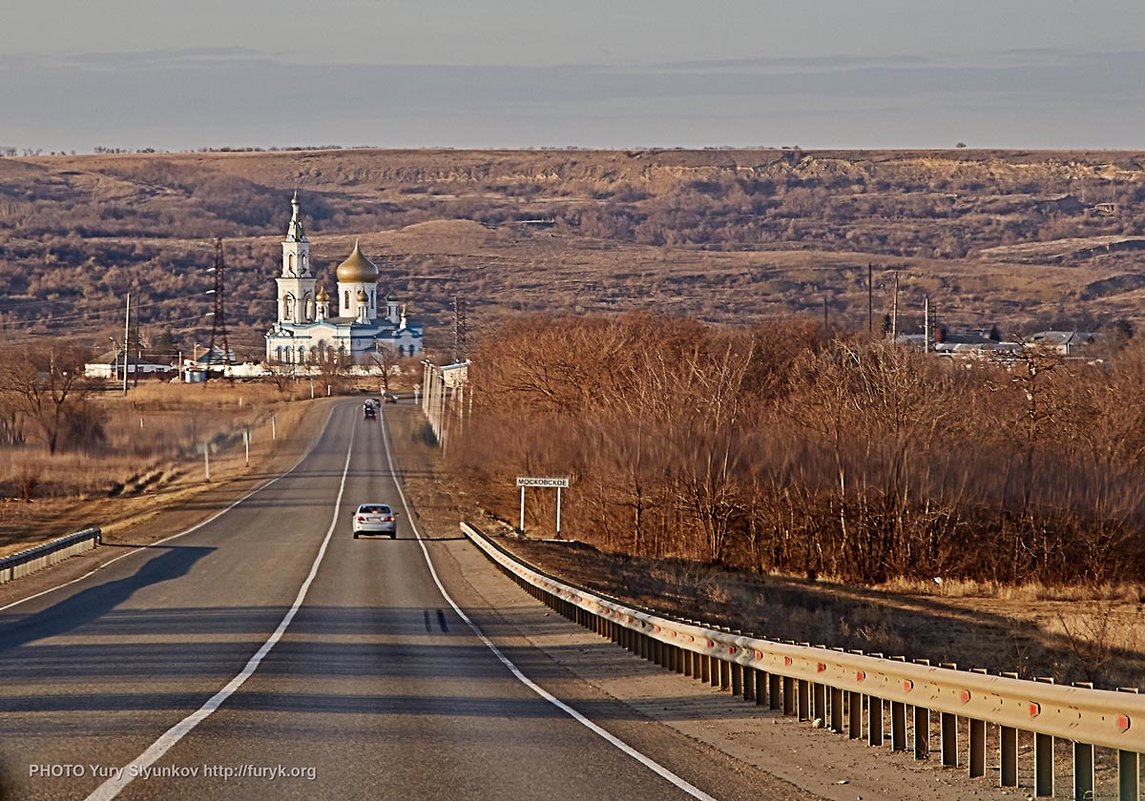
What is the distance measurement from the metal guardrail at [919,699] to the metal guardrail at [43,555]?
1754 cm

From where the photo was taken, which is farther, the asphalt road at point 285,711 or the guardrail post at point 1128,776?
the asphalt road at point 285,711

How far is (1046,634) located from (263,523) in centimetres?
2672

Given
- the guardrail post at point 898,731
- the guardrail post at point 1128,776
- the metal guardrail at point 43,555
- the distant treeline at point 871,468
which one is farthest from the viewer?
the distant treeline at point 871,468

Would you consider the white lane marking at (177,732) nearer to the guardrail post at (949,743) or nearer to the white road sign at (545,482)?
the guardrail post at (949,743)

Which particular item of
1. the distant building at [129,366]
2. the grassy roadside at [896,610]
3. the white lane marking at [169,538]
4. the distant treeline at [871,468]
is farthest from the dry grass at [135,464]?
the distant building at [129,366]

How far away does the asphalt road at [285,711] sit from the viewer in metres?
11.1

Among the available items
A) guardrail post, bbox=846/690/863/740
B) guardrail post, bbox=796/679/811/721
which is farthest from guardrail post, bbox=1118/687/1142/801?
guardrail post, bbox=796/679/811/721

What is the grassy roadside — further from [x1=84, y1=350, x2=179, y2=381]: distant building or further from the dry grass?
[x1=84, y1=350, x2=179, y2=381]: distant building

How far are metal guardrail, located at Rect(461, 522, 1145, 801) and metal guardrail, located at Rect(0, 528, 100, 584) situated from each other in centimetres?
1754

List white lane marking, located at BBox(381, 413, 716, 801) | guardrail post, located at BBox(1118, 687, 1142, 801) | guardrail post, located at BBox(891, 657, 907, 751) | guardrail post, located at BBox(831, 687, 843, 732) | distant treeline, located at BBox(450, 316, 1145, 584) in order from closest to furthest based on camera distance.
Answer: guardrail post, located at BBox(1118, 687, 1142, 801) → white lane marking, located at BBox(381, 413, 716, 801) → guardrail post, located at BBox(891, 657, 907, 751) → guardrail post, located at BBox(831, 687, 843, 732) → distant treeline, located at BBox(450, 316, 1145, 584)

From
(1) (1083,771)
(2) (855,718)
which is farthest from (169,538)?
(1) (1083,771)

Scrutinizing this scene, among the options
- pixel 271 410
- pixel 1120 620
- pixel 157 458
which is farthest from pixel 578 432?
pixel 271 410

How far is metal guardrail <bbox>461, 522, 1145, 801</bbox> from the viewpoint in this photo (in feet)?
33.6

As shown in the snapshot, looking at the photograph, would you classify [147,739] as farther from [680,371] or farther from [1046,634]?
[680,371]
